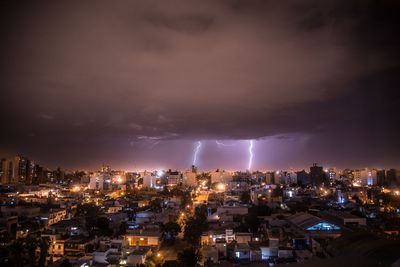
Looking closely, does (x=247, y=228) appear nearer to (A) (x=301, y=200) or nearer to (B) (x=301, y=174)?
(A) (x=301, y=200)

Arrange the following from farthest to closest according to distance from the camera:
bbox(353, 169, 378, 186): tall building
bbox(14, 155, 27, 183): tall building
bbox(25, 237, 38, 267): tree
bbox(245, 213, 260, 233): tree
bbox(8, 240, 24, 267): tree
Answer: bbox(14, 155, 27, 183): tall building
bbox(353, 169, 378, 186): tall building
bbox(245, 213, 260, 233): tree
bbox(25, 237, 38, 267): tree
bbox(8, 240, 24, 267): tree

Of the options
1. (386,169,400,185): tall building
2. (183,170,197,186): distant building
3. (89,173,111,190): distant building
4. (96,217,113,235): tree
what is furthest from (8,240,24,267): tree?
(386,169,400,185): tall building

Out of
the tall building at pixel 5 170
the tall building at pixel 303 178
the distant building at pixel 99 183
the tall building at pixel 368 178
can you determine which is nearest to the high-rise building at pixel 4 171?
the tall building at pixel 5 170

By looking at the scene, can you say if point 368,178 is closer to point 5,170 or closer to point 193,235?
point 193,235

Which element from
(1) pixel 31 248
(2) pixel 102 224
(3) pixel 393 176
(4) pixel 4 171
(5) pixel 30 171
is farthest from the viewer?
(5) pixel 30 171

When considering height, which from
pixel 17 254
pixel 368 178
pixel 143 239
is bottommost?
pixel 143 239

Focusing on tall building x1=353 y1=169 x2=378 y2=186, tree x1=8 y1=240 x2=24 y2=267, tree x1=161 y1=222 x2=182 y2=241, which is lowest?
tree x1=161 y1=222 x2=182 y2=241

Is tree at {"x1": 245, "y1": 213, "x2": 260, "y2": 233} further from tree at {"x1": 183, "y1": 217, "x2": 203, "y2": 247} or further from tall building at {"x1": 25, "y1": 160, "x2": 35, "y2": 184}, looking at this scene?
tall building at {"x1": 25, "y1": 160, "x2": 35, "y2": 184}

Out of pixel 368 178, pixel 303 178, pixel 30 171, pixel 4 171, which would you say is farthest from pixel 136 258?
pixel 30 171

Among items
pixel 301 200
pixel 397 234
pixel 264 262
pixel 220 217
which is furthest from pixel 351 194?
pixel 264 262

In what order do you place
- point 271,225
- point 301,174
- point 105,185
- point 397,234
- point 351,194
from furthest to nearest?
point 301,174 → point 105,185 → point 351,194 → point 271,225 → point 397,234

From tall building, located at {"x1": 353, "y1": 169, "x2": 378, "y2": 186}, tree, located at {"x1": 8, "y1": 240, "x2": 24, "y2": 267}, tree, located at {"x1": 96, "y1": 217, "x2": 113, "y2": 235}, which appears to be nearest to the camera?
tree, located at {"x1": 8, "y1": 240, "x2": 24, "y2": 267}
